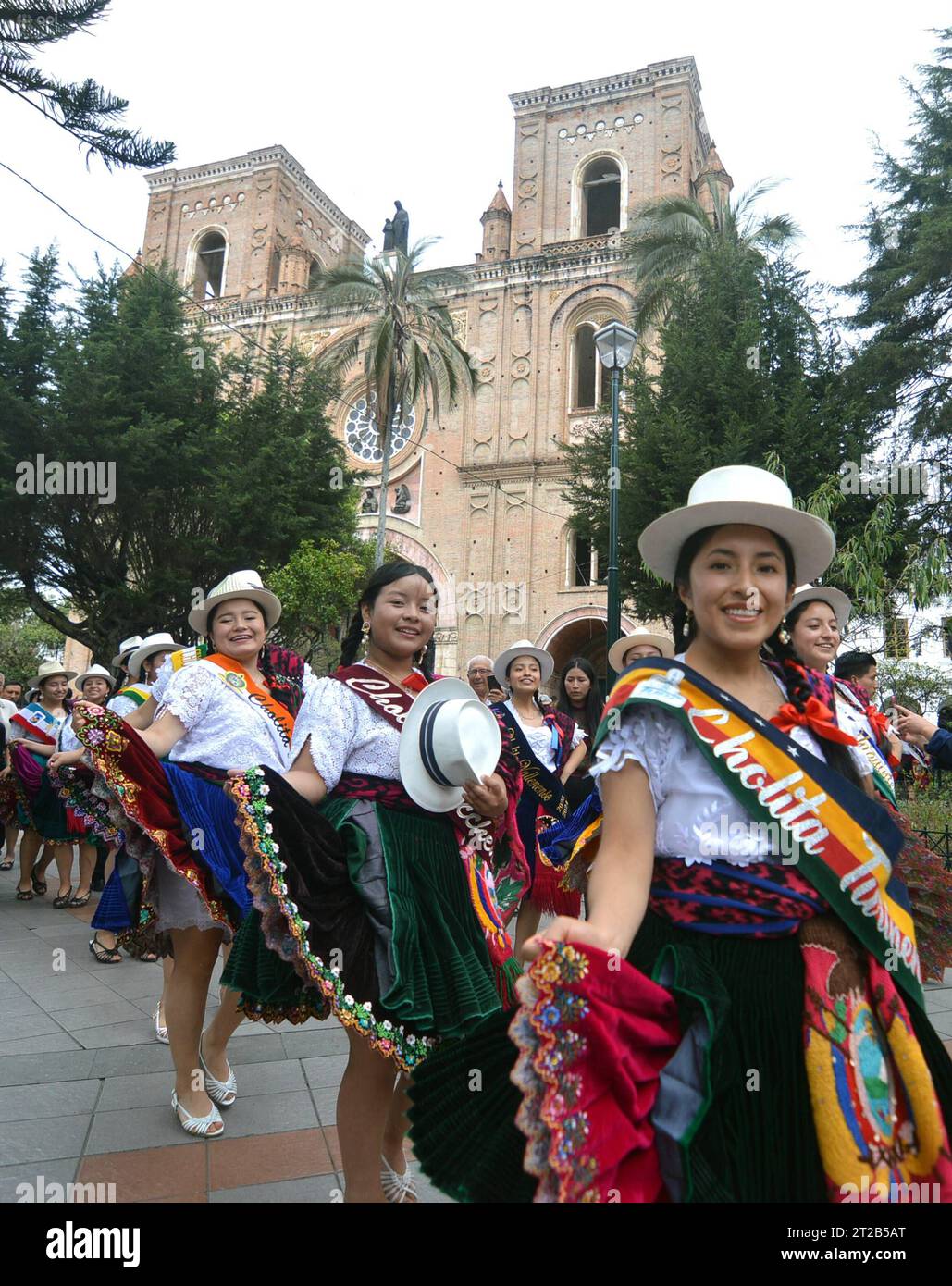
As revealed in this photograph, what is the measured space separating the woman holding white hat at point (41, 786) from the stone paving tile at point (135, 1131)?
5366 millimetres

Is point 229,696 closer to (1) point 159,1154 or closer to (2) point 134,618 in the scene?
(1) point 159,1154

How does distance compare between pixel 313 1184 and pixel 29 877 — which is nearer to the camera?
pixel 313 1184

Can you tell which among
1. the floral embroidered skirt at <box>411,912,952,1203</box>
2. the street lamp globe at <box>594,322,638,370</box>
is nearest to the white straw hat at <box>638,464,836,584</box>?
the floral embroidered skirt at <box>411,912,952,1203</box>

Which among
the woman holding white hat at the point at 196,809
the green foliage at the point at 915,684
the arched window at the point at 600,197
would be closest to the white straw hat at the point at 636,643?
the woman holding white hat at the point at 196,809

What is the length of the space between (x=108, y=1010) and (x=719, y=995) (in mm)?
4732

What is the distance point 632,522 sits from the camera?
1842cm

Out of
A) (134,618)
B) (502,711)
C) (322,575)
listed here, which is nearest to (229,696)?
(502,711)

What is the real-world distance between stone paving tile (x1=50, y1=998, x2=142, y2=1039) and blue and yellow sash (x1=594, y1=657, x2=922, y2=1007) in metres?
4.35

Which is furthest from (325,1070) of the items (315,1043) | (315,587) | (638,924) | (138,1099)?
(315,587)

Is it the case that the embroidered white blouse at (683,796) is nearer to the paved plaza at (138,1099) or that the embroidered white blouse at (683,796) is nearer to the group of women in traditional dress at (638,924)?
the group of women in traditional dress at (638,924)

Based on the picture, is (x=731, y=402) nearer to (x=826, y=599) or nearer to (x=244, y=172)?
(x=826, y=599)

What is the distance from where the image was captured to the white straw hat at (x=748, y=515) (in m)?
1.99

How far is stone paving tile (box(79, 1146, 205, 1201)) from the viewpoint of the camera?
10.1 ft

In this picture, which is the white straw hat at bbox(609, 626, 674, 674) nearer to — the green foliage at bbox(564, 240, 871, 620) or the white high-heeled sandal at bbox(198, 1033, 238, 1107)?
the white high-heeled sandal at bbox(198, 1033, 238, 1107)
